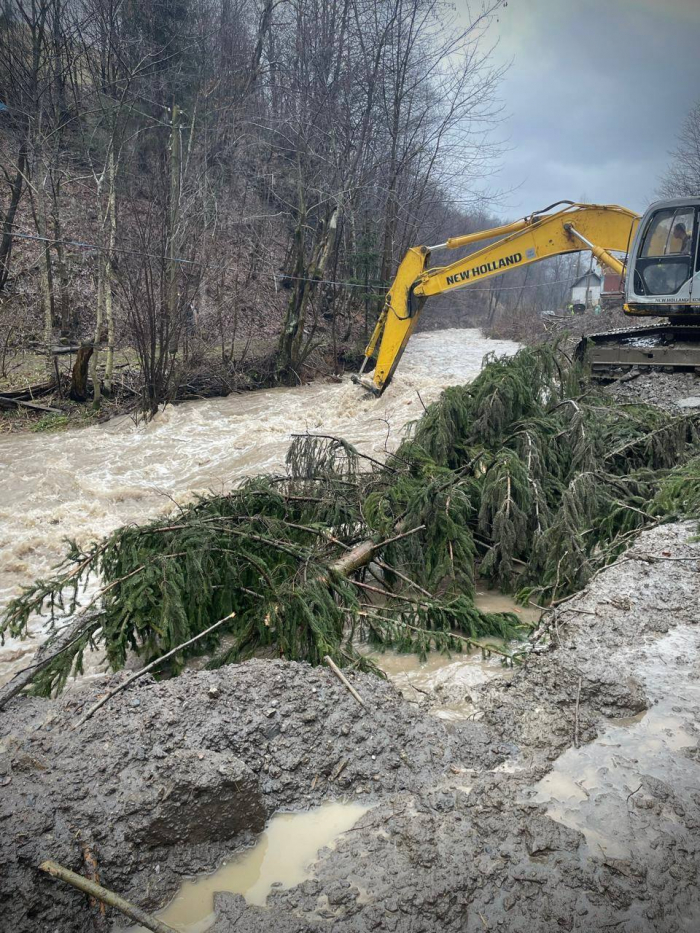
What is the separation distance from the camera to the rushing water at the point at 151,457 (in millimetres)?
7430

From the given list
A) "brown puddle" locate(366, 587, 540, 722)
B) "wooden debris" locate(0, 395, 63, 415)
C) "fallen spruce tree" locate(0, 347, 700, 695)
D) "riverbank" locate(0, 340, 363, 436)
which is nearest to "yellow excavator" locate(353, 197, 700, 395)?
"fallen spruce tree" locate(0, 347, 700, 695)

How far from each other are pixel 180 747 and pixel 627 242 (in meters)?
10.2

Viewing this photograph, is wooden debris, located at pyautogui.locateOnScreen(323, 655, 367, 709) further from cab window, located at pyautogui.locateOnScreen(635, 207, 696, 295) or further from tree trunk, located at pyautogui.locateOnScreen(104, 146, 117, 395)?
tree trunk, located at pyautogui.locateOnScreen(104, 146, 117, 395)

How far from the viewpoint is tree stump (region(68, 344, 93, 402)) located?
13.1 metres

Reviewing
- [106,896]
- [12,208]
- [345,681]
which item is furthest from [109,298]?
[106,896]

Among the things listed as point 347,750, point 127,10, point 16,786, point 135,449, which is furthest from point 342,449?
point 127,10

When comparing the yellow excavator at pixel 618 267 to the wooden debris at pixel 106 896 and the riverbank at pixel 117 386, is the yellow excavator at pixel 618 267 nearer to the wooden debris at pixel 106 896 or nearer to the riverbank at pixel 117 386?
the riverbank at pixel 117 386

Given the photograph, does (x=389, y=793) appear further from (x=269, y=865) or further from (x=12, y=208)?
(x=12, y=208)

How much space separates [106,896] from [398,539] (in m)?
3.24

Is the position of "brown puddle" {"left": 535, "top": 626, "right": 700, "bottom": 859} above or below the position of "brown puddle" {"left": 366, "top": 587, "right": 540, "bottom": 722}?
above

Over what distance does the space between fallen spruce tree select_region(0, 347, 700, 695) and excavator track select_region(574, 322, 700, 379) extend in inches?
128

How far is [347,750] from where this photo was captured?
3068 mm

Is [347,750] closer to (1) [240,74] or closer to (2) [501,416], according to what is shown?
(2) [501,416]

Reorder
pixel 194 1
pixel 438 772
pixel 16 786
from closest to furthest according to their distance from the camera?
1. pixel 16 786
2. pixel 438 772
3. pixel 194 1
